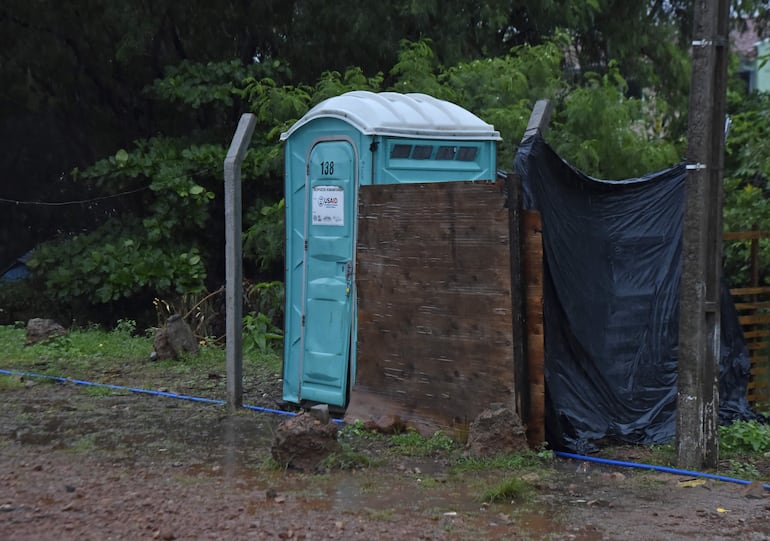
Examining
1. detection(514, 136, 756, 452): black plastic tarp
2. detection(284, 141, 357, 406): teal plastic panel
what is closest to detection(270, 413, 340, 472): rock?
detection(514, 136, 756, 452): black plastic tarp

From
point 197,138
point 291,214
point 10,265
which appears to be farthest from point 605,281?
→ point 10,265

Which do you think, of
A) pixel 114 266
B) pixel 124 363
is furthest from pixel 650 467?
pixel 114 266

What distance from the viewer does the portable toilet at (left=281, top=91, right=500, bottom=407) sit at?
7.88m

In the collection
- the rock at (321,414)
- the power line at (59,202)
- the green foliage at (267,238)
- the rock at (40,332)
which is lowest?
the rock at (40,332)

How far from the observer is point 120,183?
50.4 ft

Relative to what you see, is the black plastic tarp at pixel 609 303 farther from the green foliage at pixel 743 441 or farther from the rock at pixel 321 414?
the rock at pixel 321 414

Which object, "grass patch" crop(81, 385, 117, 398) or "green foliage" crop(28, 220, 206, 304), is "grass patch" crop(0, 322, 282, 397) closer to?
"grass patch" crop(81, 385, 117, 398)

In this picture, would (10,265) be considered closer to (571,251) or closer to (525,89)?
(525,89)

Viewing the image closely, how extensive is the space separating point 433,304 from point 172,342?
191 inches

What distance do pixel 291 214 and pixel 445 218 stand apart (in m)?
1.77

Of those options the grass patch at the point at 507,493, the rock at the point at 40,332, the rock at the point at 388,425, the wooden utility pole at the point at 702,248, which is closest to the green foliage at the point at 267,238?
the rock at the point at 40,332

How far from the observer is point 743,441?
23.3 feet

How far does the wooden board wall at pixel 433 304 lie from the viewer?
6801 mm

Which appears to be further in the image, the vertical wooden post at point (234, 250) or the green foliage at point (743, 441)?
the vertical wooden post at point (234, 250)
